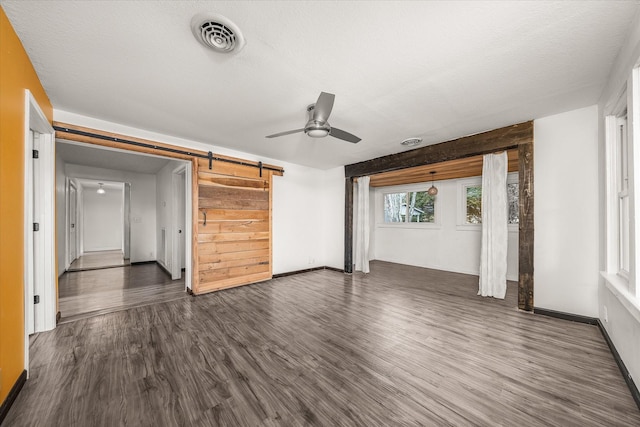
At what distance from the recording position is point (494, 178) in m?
3.58

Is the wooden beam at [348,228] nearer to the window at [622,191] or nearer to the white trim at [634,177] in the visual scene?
the window at [622,191]

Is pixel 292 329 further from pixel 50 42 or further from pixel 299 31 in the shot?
pixel 50 42

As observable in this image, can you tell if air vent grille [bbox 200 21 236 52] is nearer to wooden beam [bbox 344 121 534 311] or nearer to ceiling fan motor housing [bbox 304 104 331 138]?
ceiling fan motor housing [bbox 304 104 331 138]

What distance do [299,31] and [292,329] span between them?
2.69 meters

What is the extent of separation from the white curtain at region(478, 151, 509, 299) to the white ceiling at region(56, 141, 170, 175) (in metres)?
5.77

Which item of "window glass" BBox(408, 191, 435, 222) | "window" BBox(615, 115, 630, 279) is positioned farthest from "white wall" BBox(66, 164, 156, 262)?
"window" BBox(615, 115, 630, 279)

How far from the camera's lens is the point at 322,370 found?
1888 mm

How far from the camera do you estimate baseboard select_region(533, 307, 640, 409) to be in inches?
62.8

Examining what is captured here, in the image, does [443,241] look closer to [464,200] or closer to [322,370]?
[464,200]

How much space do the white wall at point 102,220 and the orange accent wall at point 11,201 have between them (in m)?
9.02

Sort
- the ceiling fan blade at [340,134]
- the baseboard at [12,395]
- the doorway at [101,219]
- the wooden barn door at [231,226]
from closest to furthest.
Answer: the baseboard at [12,395] → the ceiling fan blade at [340,134] → the wooden barn door at [231,226] → the doorway at [101,219]

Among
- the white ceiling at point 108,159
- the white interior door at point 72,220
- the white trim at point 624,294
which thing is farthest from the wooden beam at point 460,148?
the white interior door at point 72,220

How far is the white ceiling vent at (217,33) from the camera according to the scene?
4.80 feet

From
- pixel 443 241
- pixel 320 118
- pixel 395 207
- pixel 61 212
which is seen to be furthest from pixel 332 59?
pixel 61 212
